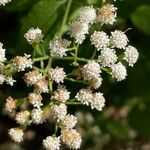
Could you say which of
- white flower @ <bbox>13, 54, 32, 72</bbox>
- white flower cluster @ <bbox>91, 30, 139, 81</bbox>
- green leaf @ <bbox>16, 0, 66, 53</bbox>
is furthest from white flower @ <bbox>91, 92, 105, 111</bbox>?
green leaf @ <bbox>16, 0, 66, 53</bbox>

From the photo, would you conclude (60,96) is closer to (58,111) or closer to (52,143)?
(58,111)

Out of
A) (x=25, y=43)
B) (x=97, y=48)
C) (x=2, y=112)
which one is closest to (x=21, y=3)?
(x=25, y=43)

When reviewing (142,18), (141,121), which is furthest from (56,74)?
(141,121)

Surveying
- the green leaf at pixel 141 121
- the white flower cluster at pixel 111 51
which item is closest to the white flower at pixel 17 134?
the white flower cluster at pixel 111 51

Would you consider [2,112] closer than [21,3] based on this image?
No

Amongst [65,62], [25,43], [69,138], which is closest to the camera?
[69,138]

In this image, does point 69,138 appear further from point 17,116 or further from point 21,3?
point 21,3
